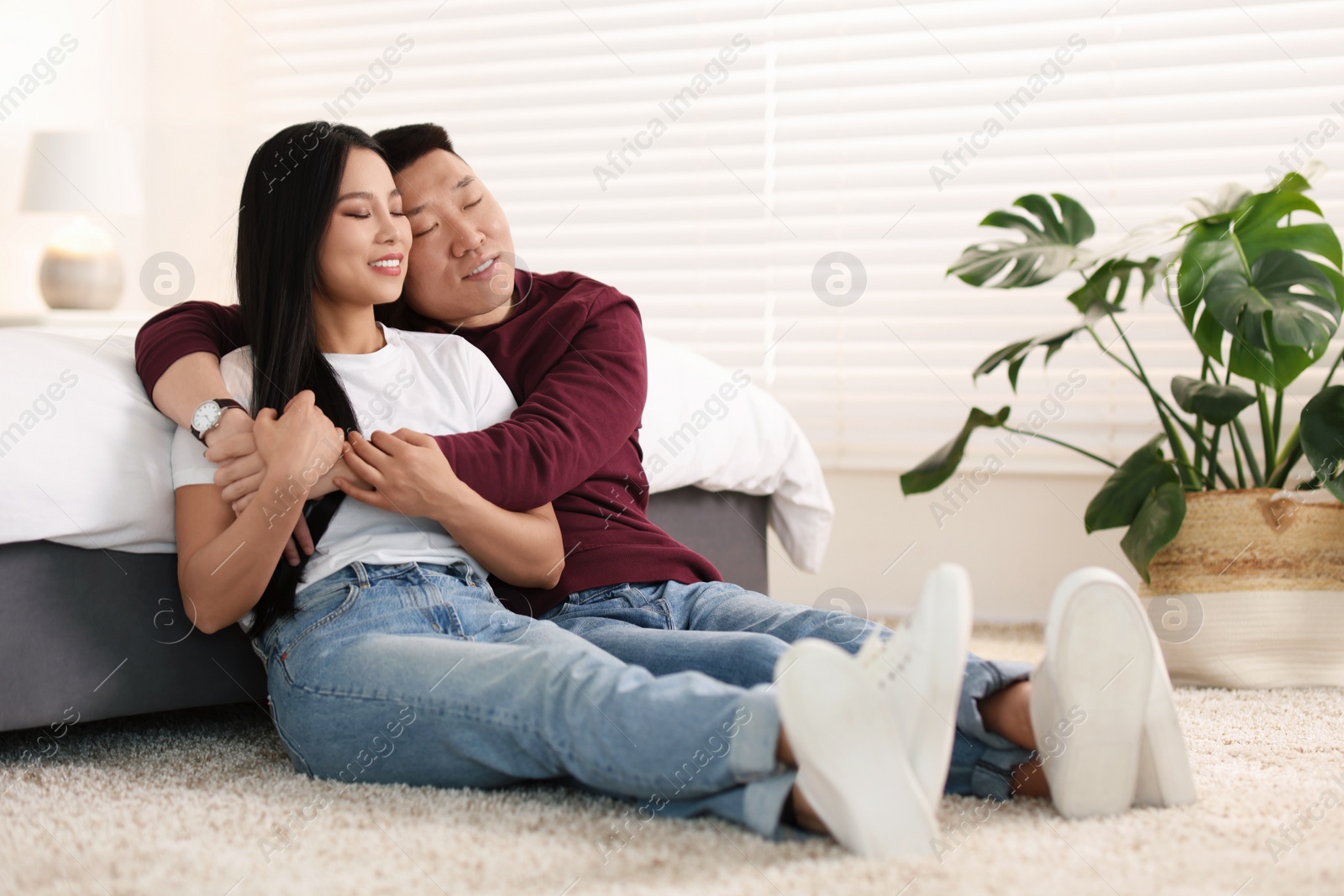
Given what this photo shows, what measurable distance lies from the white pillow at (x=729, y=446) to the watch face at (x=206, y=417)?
60 cm

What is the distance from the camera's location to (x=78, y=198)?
2.62 m

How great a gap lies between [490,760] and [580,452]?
0.37 meters

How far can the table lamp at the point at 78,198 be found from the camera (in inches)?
103

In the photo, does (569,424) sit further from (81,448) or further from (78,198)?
(78,198)

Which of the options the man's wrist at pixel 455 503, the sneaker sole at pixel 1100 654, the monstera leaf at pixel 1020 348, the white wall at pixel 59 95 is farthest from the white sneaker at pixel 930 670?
the white wall at pixel 59 95

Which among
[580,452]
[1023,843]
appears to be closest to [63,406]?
[580,452]

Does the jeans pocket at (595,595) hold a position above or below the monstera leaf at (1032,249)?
below

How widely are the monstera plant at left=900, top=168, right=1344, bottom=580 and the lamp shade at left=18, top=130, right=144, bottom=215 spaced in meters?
1.94

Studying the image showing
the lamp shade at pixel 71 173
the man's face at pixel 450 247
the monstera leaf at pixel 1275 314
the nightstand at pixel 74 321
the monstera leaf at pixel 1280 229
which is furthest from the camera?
the lamp shade at pixel 71 173

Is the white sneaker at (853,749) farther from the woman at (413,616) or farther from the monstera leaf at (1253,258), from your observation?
the monstera leaf at (1253,258)

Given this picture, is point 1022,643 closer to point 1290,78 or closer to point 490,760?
point 1290,78

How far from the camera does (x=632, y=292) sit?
279 cm

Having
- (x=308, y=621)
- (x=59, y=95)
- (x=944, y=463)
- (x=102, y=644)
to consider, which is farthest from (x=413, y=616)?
(x=59, y=95)

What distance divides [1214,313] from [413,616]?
1231 millimetres
